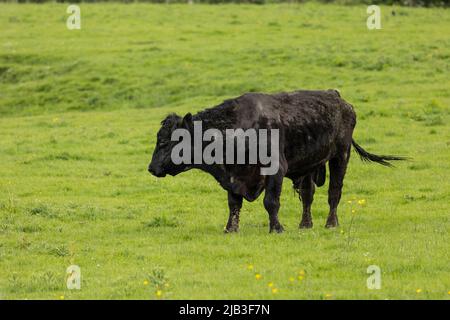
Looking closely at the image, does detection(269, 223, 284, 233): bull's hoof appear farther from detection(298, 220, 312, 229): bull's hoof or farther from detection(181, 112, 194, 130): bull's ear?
detection(181, 112, 194, 130): bull's ear

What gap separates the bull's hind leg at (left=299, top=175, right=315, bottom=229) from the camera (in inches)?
640

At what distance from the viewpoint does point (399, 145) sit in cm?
2394

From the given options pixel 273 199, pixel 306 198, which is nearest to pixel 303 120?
pixel 306 198

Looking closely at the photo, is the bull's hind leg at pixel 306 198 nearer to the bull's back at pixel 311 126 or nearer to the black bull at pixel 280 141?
the black bull at pixel 280 141

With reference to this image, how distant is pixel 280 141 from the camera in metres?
15.5

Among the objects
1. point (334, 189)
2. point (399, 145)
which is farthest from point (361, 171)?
point (334, 189)

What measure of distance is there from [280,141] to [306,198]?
146 cm

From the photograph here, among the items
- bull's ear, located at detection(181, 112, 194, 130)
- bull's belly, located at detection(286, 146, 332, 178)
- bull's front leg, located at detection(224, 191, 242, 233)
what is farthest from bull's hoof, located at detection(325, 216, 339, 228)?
bull's ear, located at detection(181, 112, 194, 130)

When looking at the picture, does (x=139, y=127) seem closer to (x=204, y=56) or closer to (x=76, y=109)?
(x=76, y=109)

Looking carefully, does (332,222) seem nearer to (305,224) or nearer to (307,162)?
(305,224)

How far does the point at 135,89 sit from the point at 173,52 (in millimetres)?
4954

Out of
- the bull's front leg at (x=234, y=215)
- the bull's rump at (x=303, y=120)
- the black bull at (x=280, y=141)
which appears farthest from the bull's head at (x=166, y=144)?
the bull's front leg at (x=234, y=215)

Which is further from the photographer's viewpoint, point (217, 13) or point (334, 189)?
point (217, 13)

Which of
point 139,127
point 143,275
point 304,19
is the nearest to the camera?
point 143,275
